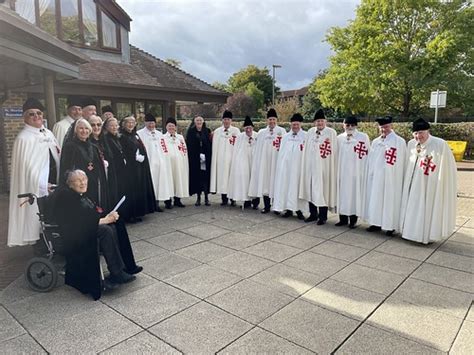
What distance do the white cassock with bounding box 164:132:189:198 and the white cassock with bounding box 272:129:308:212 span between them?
7.51 feet

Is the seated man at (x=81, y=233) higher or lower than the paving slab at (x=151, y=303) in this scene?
higher

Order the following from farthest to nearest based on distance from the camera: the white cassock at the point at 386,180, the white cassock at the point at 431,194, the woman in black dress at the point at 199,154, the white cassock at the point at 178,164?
the woman in black dress at the point at 199,154
the white cassock at the point at 178,164
the white cassock at the point at 386,180
the white cassock at the point at 431,194

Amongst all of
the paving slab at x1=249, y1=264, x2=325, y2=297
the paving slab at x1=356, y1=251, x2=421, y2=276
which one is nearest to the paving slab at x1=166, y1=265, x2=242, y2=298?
the paving slab at x1=249, y1=264, x2=325, y2=297

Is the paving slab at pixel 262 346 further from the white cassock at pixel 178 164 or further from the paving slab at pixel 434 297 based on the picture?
the white cassock at pixel 178 164

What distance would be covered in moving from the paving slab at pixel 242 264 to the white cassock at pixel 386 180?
2.41m

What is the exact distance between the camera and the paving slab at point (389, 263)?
15.8 ft

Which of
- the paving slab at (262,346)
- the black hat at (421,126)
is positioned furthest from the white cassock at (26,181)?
the black hat at (421,126)

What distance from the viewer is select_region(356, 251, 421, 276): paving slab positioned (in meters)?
4.83

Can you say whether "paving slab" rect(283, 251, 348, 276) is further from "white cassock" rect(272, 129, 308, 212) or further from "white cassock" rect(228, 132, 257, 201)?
"white cassock" rect(228, 132, 257, 201)

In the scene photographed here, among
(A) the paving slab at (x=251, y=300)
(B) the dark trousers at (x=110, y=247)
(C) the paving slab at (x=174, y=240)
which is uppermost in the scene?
(B) the dark trousers at (x=110, y=247)

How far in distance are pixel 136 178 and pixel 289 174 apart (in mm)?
3110

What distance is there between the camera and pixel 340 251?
5555 mm

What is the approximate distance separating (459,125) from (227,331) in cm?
1969

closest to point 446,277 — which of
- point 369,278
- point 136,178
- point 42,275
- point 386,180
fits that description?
point 369,278
